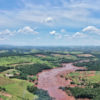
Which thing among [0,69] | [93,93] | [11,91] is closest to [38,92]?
[11,91]

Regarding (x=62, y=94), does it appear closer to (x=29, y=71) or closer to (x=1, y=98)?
(x=1, y=98)

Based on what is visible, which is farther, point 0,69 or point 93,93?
point 0,69

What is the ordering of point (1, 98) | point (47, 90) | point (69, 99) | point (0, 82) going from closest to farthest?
1. point (1, 98)
2. point (69, 99)
3. point (47, 90)
4. point (0, 82)

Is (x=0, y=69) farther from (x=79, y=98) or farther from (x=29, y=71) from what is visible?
(x=79, y=98)

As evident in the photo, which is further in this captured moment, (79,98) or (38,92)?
(38,92)

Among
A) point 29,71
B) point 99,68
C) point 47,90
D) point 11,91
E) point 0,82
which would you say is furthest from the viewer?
point 99,68

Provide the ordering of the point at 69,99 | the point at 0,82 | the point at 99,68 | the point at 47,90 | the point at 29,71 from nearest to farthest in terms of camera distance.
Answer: the point at 69,99
the point at 47,90
the point at 0,82
the point at 29,71
the point at 99,68

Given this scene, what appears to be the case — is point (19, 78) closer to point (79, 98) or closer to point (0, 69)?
point (0, 69)

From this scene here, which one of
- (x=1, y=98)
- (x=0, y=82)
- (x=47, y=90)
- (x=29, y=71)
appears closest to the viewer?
(x=1, y=98)

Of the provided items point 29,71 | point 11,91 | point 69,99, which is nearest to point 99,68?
point 29,71
